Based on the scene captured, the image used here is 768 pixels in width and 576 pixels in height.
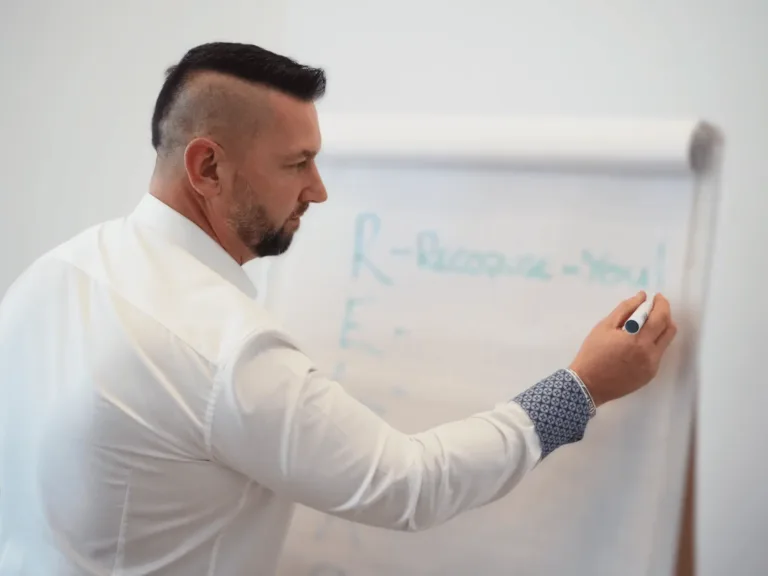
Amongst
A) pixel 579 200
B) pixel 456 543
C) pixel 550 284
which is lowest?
pixel 456 543

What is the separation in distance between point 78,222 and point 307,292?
637 mm

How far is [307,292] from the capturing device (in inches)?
41.9

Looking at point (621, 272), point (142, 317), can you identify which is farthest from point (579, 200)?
point (142, 317)

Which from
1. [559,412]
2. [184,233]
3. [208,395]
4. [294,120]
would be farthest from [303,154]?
[559,412]

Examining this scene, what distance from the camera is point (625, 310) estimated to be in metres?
0.82

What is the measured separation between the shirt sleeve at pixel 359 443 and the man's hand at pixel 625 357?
0.03 m

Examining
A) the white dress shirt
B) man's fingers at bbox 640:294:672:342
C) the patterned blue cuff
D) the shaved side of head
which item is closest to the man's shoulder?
the white dress shirt

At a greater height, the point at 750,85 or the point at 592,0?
the point at 592,0

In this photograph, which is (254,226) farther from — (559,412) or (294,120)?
(559,412)

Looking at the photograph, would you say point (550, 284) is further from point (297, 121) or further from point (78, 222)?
point (78, 222)

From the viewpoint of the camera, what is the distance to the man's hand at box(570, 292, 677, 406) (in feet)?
2.62

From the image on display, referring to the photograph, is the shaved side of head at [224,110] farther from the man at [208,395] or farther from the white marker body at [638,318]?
the white marker body at [638,318]

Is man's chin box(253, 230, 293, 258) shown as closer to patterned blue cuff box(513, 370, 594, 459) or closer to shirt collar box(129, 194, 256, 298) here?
shirt collar box(129, 194, 256, 298)

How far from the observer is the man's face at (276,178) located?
84 centimetres
